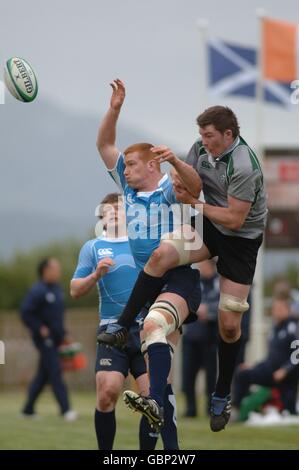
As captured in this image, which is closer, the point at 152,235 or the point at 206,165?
the point at 206,165

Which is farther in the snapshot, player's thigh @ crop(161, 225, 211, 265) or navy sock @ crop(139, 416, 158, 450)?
navy sock @ crop(139, 416, 158, 450)

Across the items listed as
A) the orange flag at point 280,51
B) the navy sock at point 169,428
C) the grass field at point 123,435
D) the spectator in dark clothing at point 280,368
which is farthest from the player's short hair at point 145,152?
the orange flag at point 280,51

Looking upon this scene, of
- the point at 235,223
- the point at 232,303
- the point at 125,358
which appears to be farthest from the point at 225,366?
the point at 235,223

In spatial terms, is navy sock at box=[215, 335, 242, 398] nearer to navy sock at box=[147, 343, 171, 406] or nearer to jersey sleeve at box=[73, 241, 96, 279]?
navy sock at box=[147, 343, 171, 406]

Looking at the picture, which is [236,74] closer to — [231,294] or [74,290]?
[74,290]

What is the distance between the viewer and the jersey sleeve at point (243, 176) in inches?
344

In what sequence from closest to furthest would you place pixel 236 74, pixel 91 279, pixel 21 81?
pixel 21 81 < pixel 91 279 < pixel 236 74

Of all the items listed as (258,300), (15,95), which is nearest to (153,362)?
(15,95)

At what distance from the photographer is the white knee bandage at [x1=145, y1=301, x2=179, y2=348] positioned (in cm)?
868

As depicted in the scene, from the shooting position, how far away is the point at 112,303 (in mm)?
9805

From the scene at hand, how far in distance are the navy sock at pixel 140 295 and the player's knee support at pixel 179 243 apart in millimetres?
239

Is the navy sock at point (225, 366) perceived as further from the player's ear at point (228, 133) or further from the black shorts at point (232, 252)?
the player's ear at point (228, 133)

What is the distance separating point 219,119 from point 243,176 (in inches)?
17.6

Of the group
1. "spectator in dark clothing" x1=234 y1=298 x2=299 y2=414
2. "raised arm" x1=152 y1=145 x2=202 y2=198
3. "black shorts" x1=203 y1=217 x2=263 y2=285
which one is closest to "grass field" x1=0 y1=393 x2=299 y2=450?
"spectator in dark clothing" x1=234 y1=298 x2=299 y2=414
